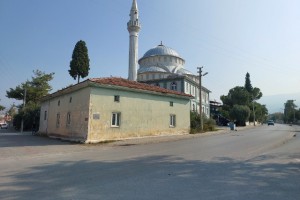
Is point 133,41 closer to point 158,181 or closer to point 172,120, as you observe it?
point 172,120

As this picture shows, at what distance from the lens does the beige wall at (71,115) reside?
18.3 meters

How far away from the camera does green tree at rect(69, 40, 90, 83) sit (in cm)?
4153

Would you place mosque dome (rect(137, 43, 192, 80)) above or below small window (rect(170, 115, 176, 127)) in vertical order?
above

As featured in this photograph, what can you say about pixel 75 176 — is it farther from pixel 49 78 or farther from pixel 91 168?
pixel 49 78

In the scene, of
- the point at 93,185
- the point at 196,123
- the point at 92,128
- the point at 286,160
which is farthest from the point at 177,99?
the point at 93,185

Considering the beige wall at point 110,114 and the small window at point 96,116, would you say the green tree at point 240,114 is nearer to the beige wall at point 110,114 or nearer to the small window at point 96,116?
the beige wall at point 110,114

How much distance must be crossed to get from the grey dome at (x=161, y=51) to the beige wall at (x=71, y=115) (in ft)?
140

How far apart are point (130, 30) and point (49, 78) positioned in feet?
69.5

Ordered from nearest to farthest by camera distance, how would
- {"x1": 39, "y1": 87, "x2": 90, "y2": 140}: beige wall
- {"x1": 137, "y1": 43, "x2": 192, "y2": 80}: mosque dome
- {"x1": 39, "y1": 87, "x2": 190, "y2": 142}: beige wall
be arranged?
{"x1": 39, "y1": 87, "x2": 190, "y2": 142}: beige wall
{"x1": 39, "y1": 87, "x2": 90, "y2": 140}: beige wall
{"x1": 137, "y1": 43, "x2": 192, "y2": 80}: mosque dome

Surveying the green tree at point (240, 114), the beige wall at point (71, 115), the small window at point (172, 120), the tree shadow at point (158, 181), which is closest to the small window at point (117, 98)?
the beige wall at point (71, 115)

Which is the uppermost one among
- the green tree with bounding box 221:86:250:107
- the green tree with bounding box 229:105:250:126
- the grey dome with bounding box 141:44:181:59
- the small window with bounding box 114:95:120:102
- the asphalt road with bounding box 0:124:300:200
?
the grey dome with bounding box 141:44:181:59

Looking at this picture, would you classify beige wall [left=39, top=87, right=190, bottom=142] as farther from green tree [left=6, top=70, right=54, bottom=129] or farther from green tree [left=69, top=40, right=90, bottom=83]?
green tree [left=6, top=70, right=54, bottom=129]

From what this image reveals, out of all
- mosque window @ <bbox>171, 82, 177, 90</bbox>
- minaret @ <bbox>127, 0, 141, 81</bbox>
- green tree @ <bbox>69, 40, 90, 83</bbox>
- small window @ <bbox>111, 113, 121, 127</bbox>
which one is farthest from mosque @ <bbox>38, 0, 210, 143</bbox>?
mosque window @ <bbox>171, 82, 177, 90</bbox>

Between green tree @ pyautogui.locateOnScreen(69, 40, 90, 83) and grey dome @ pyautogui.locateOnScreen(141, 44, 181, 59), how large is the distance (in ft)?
86.4
